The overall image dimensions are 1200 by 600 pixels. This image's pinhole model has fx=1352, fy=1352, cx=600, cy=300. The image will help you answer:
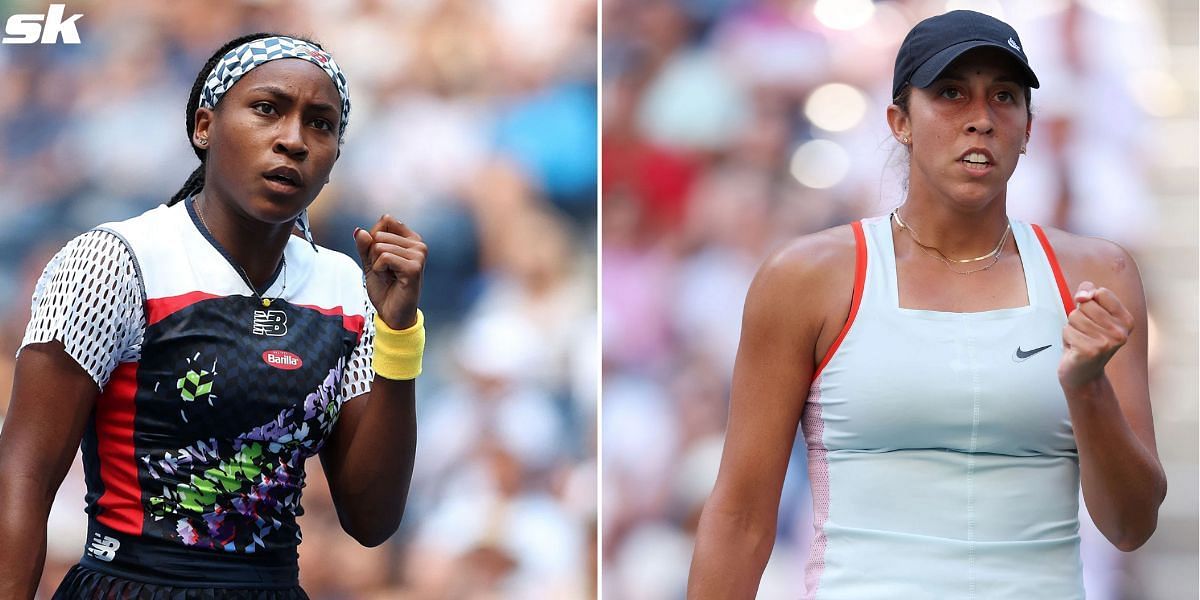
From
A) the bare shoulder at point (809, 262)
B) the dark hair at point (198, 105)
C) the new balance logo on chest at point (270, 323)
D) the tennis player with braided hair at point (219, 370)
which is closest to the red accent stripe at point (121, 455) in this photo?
the tennis player with braided hair at point (219, 370)

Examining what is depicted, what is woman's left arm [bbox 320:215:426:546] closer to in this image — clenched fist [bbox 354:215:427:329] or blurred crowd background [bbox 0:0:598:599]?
clenched fist [bbox 354:215:427:329]

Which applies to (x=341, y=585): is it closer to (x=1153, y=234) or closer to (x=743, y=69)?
(x=743, y=69)

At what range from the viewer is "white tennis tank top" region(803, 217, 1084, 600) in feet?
6.00

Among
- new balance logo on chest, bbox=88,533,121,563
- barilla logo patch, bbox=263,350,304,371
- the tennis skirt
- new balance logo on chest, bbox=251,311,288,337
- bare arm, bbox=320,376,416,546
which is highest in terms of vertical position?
new balance logo on chest, bbox=251,311,288,337

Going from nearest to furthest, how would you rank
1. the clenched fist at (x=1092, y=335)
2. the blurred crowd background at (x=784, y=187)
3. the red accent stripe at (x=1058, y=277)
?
the clenched fist at (x=1092, y=335) → the red accent stripe at (x=1058, y=277) → the blurred crowd background at (x=784, y=187)

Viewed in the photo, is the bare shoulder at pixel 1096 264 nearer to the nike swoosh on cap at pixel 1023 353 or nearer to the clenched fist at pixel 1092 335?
the nike swoosh on cap at pixel 1023 353

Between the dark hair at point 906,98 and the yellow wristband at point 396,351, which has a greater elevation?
the dark hair at point 906,98

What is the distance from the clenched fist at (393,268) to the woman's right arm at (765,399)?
0.55 meters

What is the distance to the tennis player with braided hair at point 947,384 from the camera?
6.00 ft

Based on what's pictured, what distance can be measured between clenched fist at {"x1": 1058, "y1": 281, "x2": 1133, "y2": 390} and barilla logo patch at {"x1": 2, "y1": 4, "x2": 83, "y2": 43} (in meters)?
2.61

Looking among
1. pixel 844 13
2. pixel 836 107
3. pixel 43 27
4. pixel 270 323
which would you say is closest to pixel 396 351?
pixel 270 323

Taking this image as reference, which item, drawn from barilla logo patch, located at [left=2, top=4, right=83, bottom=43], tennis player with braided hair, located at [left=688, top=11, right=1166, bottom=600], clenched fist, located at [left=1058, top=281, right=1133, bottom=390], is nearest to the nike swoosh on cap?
tennis player with braided hair, located at [left=688, top=11, right=1166, bottom=600]

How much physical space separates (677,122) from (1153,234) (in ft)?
3.76

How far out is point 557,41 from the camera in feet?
10.9
